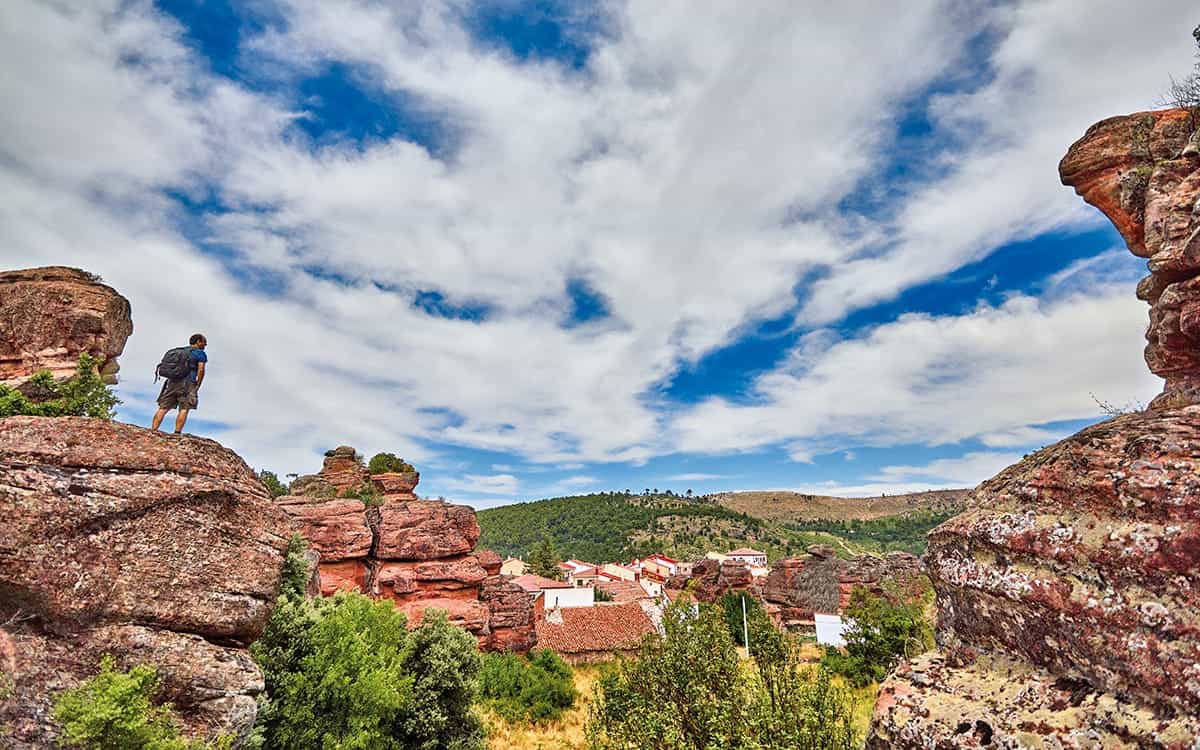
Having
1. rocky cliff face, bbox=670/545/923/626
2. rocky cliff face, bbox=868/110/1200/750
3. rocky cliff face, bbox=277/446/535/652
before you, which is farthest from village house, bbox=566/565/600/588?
rocky cliff face, bbox=868/110/1200/750

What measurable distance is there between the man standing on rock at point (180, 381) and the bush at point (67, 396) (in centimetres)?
570

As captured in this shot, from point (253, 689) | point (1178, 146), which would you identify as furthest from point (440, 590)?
point (1178, 146)

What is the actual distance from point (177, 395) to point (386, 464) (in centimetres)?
3842

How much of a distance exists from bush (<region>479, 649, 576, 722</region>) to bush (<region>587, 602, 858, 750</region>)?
1710 centimetres

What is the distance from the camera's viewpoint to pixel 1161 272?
14367 millimetres

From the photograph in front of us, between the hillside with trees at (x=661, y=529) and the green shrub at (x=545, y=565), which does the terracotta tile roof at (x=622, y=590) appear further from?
the hillside with trees at (x=661, y=529)

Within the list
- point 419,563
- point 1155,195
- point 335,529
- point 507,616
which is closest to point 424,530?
point 419,563

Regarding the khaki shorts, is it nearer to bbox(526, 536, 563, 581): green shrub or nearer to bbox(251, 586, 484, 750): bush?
bbox(251, 586, 484, 750): bush

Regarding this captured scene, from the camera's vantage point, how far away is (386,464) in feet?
153

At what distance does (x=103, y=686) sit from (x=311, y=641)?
4.88 meters

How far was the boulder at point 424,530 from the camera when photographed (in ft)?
97.6

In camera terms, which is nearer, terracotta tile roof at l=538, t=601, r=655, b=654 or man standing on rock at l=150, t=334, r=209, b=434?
man standing on rock at l=150, t=334, r=209, b=434

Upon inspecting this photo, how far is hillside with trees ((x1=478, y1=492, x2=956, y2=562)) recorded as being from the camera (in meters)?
127

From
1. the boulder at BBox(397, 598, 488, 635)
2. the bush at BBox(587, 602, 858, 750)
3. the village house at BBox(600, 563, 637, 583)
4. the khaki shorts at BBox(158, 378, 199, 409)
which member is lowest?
the village house at BBox(600, 563, 637, 583)
